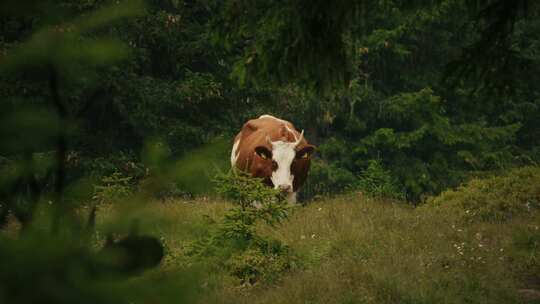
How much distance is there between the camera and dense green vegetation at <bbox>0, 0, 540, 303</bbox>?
1.58 metres

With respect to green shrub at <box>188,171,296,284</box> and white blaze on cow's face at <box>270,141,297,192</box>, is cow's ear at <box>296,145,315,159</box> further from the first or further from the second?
green shrub at <box>188,171,296,284</box>

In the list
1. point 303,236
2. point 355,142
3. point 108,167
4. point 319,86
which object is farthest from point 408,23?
point 319,86

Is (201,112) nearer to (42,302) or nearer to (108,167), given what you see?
(108,167)

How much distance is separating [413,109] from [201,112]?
867 centimetres

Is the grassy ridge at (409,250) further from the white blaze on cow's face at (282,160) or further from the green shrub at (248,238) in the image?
the white blaze on cow's face at (282,160)

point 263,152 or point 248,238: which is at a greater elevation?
point 248,238

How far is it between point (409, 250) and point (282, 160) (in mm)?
4287

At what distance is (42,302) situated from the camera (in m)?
1.23

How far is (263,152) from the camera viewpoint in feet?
38.4

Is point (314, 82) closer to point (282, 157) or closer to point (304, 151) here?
point (282, 157)

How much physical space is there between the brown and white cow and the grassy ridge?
95 centimetres

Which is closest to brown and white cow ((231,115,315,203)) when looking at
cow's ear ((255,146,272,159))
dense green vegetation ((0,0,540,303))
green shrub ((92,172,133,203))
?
cow's ear ((255,146,272,159))

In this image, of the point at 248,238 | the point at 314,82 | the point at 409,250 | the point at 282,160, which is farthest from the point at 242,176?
the point at 282,160

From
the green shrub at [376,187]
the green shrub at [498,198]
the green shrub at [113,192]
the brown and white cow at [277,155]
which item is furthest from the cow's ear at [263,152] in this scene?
the green shrub at [113,192]
